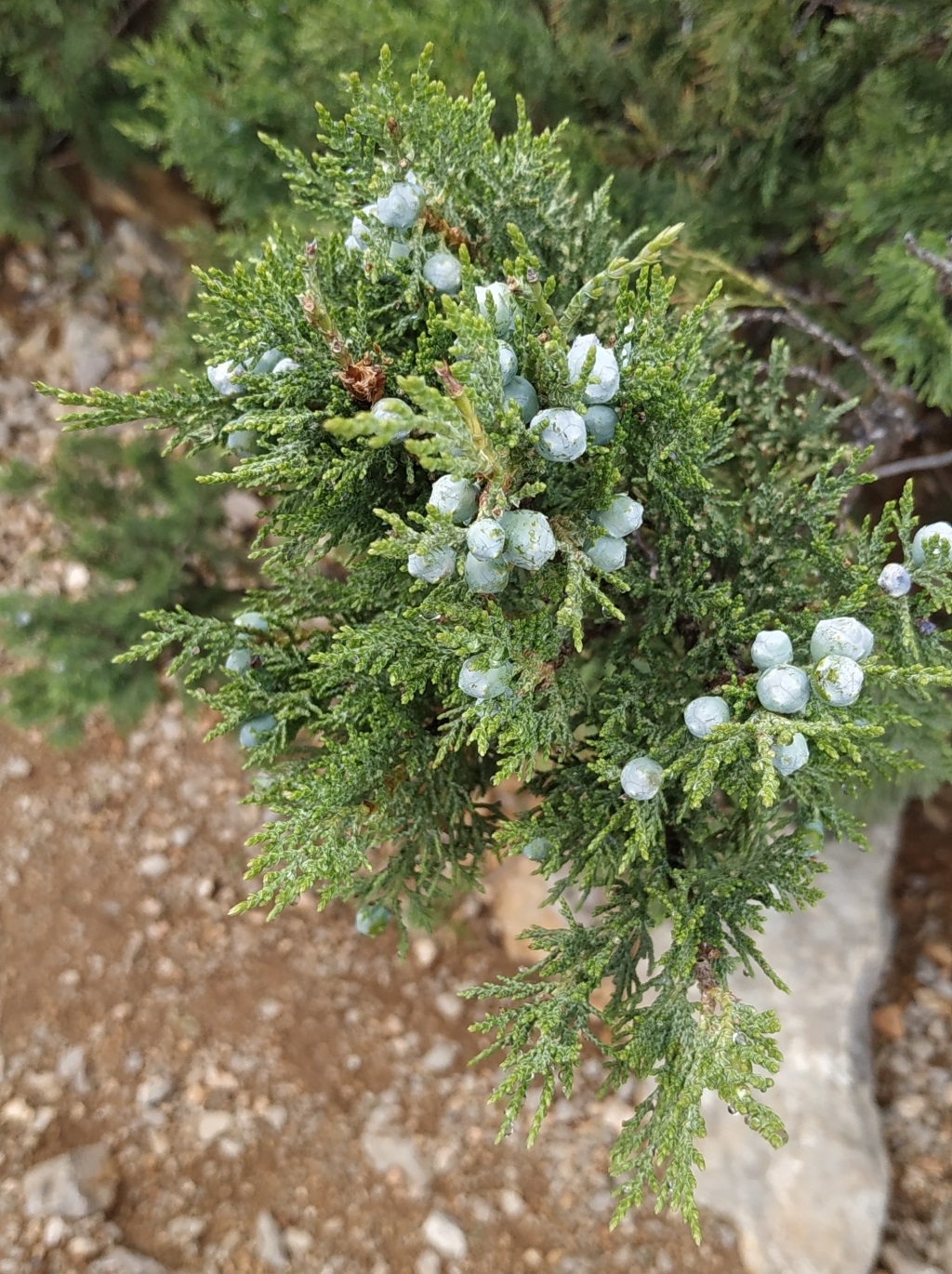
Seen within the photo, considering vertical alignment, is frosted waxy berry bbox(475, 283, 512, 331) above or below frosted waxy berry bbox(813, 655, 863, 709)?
above

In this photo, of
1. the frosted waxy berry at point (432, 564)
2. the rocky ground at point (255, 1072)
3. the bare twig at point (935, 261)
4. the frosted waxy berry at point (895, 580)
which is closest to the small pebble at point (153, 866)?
the rocky ground at point (255, 1072)

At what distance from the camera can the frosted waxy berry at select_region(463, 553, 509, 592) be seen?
992 mm

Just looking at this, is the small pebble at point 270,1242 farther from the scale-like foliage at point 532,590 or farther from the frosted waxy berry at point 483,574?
the frosted waxy berry at point 483,574

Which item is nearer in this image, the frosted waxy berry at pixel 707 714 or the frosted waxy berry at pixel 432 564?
the frosted waxy berry at pixel 432 564

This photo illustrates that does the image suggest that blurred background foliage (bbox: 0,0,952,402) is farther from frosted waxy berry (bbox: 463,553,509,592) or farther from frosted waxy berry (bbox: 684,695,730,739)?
frosted waxy berry (bbox: 463,553,509,592)

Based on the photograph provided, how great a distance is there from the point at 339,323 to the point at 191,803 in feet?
8.76

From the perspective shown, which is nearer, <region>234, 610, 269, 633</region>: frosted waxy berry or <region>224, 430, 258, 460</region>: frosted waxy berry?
<region>224, 430, 258, 460</region>: frosted waxy berry

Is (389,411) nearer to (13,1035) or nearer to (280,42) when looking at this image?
(280,42)

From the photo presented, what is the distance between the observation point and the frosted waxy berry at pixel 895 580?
1151mm

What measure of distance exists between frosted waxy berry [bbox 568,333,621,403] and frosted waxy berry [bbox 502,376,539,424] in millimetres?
56

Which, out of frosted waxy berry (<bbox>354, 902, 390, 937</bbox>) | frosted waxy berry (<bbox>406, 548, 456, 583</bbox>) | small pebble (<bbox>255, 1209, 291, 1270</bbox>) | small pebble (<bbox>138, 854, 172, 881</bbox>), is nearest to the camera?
frosted waxy berry (<bbox>406, 548, 456, 583</bbox>)

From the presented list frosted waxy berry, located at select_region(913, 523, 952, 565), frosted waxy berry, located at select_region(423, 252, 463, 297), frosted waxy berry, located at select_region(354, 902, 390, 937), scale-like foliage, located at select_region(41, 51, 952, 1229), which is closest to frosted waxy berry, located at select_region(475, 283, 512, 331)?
scale-like foliage, located at select_region(41, 51, 952, 1229)

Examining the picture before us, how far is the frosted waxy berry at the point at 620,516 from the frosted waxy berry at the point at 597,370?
0.42 ft

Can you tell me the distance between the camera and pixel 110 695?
8.79 feet
